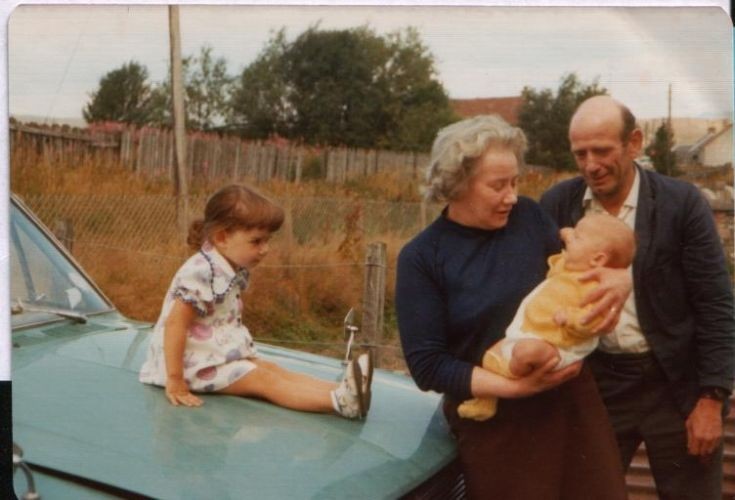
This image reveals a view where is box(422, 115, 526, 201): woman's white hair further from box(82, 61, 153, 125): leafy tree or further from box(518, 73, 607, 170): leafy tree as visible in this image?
box(82, 61, 153, 125): leafy tree

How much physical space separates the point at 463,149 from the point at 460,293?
29 cm

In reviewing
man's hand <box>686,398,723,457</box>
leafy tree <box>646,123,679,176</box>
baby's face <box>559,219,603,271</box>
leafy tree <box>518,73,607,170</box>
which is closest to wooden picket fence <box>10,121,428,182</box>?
leafy tree <box>518,73,607,170</box>

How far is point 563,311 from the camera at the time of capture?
145 centimetres

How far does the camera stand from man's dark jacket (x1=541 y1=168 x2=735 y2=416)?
5.27 ft

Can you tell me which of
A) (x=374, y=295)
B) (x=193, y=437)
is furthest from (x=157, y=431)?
(x=374, y=295)

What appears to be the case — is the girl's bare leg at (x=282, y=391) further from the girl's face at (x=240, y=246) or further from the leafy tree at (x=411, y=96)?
the leafy tree at (x=411, y=96)

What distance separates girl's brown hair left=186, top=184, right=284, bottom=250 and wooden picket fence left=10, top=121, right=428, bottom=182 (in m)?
0.05

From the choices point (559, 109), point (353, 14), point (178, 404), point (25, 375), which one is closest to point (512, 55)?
point (559, 109)

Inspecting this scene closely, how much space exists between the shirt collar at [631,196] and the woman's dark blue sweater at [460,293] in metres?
0.14

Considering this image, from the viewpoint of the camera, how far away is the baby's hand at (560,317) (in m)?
1.45

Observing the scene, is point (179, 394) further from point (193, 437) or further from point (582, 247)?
point (582, 247)

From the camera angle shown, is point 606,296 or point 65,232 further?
point 65,232

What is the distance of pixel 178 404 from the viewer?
1509mm

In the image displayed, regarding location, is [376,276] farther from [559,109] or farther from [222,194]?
[559,109]
